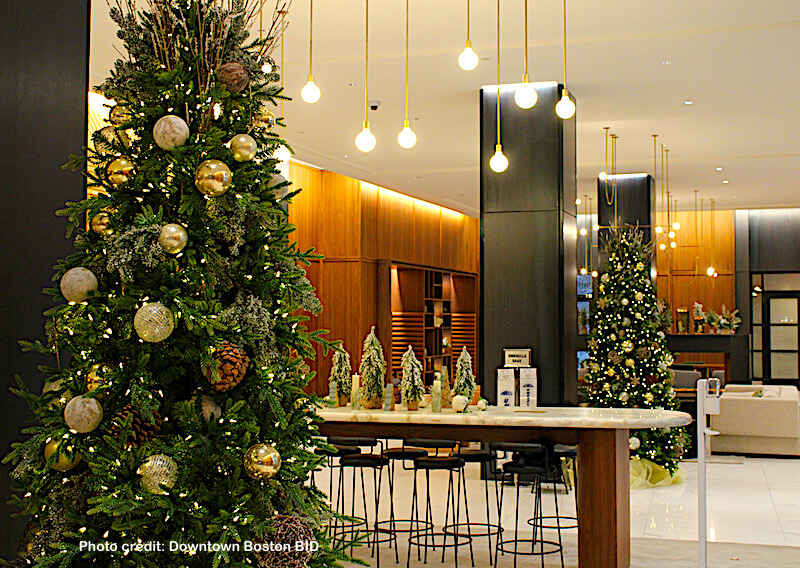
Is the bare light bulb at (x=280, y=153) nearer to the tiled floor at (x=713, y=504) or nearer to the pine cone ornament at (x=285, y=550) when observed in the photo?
the pine cone ornament at (x=285, y=550)

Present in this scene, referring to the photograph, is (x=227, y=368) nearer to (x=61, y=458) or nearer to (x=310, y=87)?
(x=61, y=458)

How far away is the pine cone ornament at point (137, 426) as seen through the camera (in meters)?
2.59

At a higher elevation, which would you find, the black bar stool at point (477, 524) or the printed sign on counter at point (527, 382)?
the printed sign on counter at point (527, 382)

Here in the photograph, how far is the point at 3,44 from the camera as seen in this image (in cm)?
320

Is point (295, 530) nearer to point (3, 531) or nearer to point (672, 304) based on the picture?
point (3, 531)

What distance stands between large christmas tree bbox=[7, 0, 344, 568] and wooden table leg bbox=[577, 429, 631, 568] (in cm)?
351

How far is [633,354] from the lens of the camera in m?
9.52

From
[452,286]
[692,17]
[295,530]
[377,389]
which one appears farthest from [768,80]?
[452,286]

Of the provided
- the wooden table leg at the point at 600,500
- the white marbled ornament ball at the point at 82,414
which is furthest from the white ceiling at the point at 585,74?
the white marbled ornament ball at the point at 82,414

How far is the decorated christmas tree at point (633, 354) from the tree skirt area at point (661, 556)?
2614mm

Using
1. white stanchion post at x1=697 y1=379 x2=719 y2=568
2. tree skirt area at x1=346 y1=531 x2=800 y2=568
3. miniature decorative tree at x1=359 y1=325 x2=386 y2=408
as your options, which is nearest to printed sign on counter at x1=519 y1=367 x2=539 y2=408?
tree skirt area at x1=346 y1=531 x2=800 y2=568

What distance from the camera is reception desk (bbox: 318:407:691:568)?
19.3ft

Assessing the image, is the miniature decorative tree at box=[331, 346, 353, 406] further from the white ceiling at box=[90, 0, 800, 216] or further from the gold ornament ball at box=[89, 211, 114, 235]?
the gold ornament ball at box=[89, 211, 114, 235]

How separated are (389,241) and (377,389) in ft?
30.1
